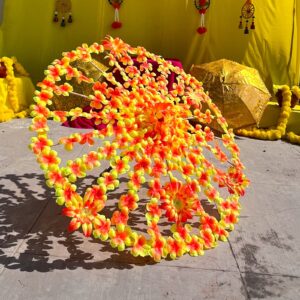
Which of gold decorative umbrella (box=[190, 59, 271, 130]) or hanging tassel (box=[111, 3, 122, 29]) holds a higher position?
hanging tassel (box=[111, 3, 122, 29])

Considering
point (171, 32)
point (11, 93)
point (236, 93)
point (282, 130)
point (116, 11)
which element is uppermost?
point (116, 11)

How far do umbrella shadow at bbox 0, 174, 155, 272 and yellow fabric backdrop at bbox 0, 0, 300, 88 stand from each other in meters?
4.51

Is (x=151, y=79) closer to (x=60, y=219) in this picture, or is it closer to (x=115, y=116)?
(x=115, y=116)

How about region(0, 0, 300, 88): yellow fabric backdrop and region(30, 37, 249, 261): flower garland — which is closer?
region(30, 37, 249, 261): flower garland

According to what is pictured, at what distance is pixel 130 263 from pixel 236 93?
368 centimetres

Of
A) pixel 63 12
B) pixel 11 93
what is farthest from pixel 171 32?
pixel 11 93

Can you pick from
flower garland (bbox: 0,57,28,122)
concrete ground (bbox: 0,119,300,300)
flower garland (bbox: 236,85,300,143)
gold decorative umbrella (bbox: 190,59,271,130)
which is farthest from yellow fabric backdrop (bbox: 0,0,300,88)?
concrete ground (bbox: 0,119,300,300)

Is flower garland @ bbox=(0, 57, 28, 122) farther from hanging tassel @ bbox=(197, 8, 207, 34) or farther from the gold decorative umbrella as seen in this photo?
hanging tassel @ bbox=(197, 8, 207, 34)

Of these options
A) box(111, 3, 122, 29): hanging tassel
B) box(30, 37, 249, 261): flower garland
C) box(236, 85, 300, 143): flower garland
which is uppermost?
box(111, 3, 122, 29): hanging tassel

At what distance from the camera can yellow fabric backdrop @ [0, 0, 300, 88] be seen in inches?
263

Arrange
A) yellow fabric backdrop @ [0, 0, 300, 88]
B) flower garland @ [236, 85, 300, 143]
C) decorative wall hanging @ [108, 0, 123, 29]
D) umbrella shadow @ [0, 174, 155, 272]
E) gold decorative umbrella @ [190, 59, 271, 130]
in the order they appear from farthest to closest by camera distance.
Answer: decorative wall hanging @ [108, 0, 123, 29], yellow fabric backdrop @ [0, 0, 300, 88], flower garland @ [236, 85, 300, 143], gold decorative umbrella @ [190, 59, 271, 130], umbrella shadow @ [0, 174, 155, 272]

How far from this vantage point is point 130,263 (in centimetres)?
245

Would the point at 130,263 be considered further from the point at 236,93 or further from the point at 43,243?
the point at 236,93

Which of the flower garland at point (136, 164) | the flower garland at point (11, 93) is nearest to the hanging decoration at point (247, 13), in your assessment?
the flower garland at point (11, 93)
